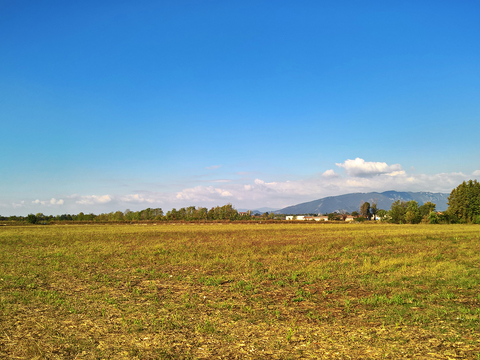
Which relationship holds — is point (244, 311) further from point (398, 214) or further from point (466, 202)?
point (398, 214)

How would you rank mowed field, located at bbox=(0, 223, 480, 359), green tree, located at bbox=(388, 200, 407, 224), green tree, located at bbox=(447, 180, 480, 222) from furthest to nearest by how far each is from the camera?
green tree, located at bbox=(388, 200, 407, 224), green tree, located at bbox=(447, 180, 480, 222), mowed field, located at bbox=(0, 223, 480, 359)

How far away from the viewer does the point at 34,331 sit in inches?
398

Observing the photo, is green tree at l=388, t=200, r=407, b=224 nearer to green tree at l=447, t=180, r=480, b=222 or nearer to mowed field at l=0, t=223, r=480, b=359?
green tree at l=447, t=180, r=480, b=222

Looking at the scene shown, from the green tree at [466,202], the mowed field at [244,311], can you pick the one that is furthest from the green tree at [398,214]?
the mowed field at [244,311]

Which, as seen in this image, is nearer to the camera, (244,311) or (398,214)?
(244,311)

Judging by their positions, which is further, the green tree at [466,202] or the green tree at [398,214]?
the green tree at [398,214]

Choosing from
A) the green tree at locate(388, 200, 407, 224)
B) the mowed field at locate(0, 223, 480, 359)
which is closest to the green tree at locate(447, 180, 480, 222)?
the green tree at locate(388, 200, 407, 224)

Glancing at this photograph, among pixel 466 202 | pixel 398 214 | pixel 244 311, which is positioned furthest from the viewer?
pixel 398 214

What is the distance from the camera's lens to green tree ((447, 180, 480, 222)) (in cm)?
11962

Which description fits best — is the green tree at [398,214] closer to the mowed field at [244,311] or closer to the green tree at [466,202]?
the green tree at [466,202]

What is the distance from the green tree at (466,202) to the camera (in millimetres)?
119625

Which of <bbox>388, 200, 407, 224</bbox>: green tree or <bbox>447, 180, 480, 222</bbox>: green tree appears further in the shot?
<bbox>388, 200, 407, 224</bbox>: green tree

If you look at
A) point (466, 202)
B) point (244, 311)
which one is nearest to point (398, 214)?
point (466, 202)

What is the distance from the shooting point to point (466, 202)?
122m
